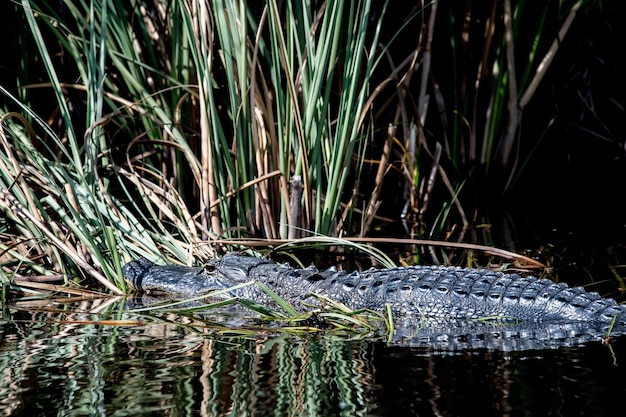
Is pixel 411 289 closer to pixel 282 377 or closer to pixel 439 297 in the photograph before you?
pixel 439 297

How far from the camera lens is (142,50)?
5324mm

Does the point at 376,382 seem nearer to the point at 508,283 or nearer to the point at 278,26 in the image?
the point at 508,283

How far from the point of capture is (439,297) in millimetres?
3664

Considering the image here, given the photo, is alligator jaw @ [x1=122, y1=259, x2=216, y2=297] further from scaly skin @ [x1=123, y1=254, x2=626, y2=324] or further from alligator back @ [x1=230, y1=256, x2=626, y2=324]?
alligator back @ [x1=230, y1=256, x2=626, y2=324]

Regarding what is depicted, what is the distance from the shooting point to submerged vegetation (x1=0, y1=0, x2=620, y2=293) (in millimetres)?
4055

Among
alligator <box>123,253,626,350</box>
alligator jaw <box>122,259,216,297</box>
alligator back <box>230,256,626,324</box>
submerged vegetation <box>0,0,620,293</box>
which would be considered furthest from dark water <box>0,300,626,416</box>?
submerged vegetation <box>0,0,620,293</box>

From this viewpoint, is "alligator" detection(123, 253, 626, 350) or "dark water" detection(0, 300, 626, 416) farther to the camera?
"alligator" detection(123, 253, 626, 350)

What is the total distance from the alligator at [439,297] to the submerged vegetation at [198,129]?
0.27 m

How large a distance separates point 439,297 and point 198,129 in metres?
2.06

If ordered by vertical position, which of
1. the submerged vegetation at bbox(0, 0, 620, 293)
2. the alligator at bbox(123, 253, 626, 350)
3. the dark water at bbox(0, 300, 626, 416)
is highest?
the submerged vegetation at bbox(0, 0, 620, 293)

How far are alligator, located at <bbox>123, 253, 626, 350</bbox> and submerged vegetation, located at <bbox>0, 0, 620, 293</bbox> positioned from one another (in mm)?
273

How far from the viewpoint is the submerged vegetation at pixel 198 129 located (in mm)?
4055

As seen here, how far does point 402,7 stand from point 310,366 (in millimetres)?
4303

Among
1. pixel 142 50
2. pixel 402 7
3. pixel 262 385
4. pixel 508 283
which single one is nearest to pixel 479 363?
pixel 262 385
